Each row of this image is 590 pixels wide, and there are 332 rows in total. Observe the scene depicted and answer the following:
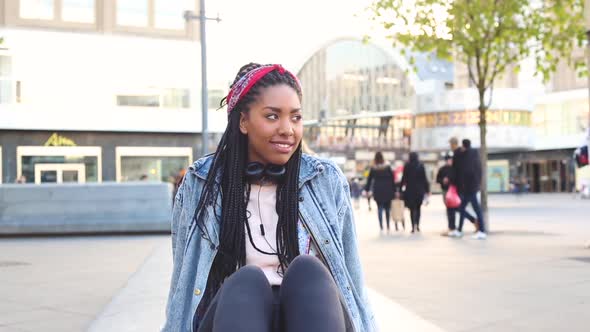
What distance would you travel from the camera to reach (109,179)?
35.7 metres

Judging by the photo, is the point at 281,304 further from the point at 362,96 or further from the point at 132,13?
the point at 362,96

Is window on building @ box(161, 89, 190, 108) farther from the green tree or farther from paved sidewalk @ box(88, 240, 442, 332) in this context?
paved sidewalk @ box(88, 240, 442, 332)

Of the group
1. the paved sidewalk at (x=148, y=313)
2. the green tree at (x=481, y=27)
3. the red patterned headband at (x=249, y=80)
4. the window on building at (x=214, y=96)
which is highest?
the window on building at (x=214, y=96)

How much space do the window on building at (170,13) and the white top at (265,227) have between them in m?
35.8

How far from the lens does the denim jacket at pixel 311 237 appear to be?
2.43 metres

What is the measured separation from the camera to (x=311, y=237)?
2.54 metres

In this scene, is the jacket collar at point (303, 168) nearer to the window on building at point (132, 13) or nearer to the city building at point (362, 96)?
the window on building at point (132, 13)

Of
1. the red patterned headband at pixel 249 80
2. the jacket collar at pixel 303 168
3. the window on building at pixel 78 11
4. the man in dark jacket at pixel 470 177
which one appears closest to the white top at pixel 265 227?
the jacket collar at pixel 303 168

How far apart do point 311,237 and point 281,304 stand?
1.17 feet

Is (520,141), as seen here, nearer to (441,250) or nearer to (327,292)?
(441,250)

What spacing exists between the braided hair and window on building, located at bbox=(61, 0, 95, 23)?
116 ft

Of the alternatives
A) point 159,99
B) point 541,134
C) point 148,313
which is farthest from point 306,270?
point 541,134

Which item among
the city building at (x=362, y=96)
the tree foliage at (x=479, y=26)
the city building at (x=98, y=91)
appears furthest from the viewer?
the city building at (x=362, y=96)

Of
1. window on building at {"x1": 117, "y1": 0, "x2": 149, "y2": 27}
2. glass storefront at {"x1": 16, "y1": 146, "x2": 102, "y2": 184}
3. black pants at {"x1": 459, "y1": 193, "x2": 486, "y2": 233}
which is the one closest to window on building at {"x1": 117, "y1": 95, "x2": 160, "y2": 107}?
glass storefront at {"x1": 16, "y1": 146, "x2": 102, "y2": 184}
